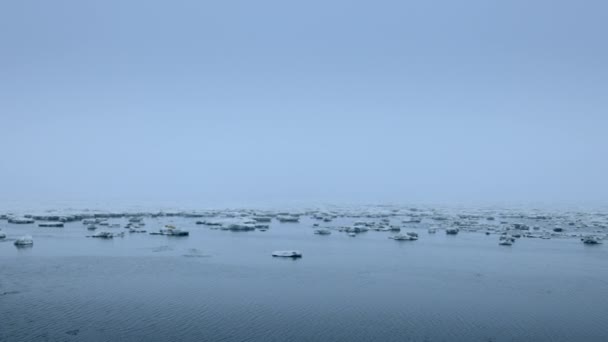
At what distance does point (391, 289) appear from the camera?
82.1 feet

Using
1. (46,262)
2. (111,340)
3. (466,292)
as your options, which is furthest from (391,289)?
(46,262)

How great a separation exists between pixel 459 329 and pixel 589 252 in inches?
914

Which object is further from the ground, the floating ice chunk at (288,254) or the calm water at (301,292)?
the floating ice chunk at (288,254)

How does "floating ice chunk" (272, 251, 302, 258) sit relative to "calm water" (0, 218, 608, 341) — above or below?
above

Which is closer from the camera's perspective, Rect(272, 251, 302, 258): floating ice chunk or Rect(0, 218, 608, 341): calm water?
Rect(0, 218, 608, 341): calm water

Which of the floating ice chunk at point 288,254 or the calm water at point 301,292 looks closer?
the calm water at point 301,292

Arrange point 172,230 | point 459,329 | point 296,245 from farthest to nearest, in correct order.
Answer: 1. point 172,230
2. point 296,245
3. point 459,329

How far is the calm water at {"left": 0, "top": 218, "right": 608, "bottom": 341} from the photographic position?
18375mm

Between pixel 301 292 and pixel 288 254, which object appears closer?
pixel 301 292

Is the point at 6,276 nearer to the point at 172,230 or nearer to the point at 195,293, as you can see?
the point at 195,293

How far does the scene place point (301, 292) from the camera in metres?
24.1

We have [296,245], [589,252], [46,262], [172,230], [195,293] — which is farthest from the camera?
[172,230]

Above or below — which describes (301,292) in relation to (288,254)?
below

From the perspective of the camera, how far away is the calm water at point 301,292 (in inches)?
723
